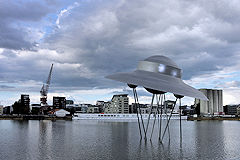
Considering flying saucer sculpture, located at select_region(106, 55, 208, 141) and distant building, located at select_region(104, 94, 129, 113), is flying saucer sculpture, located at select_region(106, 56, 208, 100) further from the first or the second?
distant building, located at select_region(104, 94, 129, 113)

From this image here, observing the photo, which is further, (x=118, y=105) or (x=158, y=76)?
(x=118, y=105)

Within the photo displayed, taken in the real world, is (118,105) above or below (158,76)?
below

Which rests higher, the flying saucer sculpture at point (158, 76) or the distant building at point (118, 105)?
the flying saucer sculpture at point (158, 76)

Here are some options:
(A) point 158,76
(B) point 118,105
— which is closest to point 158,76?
(A) point 158,76

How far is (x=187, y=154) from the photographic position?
29031mm

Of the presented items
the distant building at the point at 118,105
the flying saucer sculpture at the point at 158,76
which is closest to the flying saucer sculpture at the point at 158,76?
the flying saucer sculpture at the point at 158,76

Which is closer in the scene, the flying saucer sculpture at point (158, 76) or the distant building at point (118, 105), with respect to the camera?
the flying saucer sculpture at point (158, 76)

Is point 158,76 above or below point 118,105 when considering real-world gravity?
above

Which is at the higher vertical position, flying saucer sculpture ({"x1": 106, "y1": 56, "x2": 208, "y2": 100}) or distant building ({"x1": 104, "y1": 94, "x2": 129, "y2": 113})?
flying saucer sculpture ({"x1": 106, "y1": 56, "x2": 208, "y2": 100})

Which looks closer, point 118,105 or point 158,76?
point 158,76

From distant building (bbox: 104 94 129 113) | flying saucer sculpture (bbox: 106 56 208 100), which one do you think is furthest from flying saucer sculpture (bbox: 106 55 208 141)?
distant building (bbox: 104 94 129 113)

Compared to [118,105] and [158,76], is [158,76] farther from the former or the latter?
[118,105]

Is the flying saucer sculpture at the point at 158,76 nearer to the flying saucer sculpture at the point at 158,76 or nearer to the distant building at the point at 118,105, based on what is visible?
the flying saucer sculpture at the point at 158,76

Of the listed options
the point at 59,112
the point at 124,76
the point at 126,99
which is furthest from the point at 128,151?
the point at 126,99
